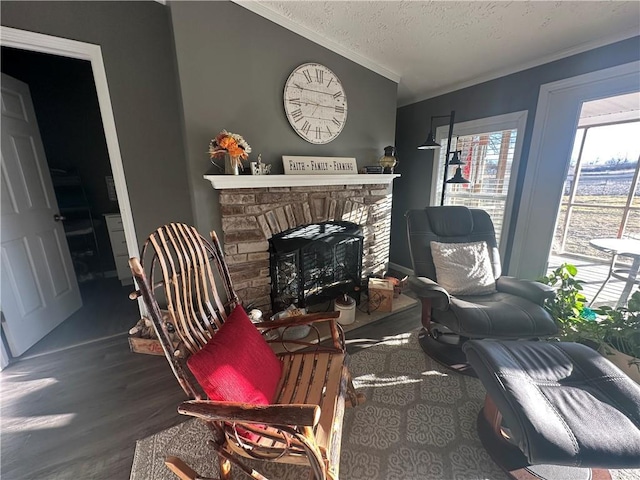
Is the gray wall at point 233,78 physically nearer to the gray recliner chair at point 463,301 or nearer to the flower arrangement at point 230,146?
the flower arrangement at point 230,146

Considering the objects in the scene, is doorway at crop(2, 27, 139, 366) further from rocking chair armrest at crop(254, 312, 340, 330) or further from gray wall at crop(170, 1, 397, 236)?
rocking chair armrest at crop(254, 312, 340, 330)

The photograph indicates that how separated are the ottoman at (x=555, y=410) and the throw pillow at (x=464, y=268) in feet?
2.22

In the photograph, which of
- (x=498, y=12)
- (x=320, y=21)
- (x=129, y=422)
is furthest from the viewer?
(x=320, y=21)

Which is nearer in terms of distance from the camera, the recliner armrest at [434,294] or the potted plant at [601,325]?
the potted plant at [601,325]

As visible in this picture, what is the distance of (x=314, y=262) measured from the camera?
8.10 ft

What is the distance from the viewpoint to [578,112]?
210 cm

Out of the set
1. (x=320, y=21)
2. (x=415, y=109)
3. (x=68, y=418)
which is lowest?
(x=68, y=418)

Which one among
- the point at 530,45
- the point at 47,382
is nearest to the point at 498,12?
the point at 530,45

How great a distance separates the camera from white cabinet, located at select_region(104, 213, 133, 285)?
10.2 ft

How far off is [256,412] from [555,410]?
1.18 meters

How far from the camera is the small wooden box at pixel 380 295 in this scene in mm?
2551

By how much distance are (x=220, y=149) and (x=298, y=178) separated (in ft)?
2.09

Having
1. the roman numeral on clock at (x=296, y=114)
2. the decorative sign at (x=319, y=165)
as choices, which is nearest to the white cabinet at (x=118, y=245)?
the decorative sign at (x=319, y=165)

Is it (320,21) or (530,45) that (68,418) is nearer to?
(320,21)
